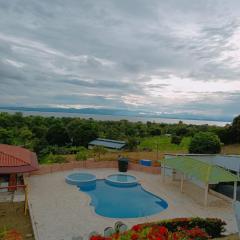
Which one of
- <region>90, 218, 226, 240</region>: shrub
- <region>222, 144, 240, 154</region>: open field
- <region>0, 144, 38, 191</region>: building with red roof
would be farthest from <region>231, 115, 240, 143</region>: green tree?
<region>90, 218, 226, 240</region>: shrub

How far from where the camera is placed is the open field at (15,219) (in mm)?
12156

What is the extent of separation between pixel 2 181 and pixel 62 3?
11.8m

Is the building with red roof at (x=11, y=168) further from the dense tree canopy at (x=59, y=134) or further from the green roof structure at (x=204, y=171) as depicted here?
the dense tree canopy at (x=59, y=134)

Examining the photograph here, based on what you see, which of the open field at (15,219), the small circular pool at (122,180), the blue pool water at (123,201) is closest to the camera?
the open field at (15,219)

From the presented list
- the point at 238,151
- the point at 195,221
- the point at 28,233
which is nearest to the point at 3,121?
the point at 238,151

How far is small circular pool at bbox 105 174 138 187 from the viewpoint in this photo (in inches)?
837

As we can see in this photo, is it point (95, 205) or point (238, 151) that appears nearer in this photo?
point (95, 205)

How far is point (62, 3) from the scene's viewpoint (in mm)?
15336

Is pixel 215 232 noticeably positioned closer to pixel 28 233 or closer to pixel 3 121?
pixel 28 233

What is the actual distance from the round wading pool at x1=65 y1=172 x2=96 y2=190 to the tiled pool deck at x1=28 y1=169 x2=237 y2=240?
0.62 metres

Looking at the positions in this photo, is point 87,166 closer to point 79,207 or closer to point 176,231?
point 79,207

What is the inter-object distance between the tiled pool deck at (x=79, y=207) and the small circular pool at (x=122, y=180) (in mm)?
829

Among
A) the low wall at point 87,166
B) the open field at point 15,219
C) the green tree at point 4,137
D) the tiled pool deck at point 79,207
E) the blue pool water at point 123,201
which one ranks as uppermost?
the green tree at point 4,137

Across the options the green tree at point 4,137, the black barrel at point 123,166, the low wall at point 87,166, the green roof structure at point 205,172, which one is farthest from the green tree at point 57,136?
the green roof structure at point 205,172
